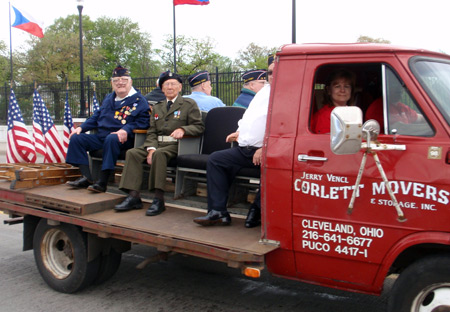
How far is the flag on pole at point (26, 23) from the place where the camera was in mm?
18156

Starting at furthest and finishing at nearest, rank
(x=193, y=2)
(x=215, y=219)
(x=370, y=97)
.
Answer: (x=193, y=2)
(x=215, y=219)
(x=370, y=97)

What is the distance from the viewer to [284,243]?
3.62 m

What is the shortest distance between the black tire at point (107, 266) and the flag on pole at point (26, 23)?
15405 mm

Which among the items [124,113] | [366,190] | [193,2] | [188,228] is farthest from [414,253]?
[193,2]

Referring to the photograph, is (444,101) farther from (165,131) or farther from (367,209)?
(165,131)

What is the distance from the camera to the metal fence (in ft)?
46.1

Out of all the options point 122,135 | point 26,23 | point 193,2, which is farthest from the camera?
point 26,23

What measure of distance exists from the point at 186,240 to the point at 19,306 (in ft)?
6.39

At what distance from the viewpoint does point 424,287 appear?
3082 millimetres

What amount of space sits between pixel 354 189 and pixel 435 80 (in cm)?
93

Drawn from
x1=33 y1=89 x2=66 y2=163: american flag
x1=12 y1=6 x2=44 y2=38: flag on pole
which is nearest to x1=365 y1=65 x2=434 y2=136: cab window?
x1=33 y1=89 x2=66 y2=163: american flag

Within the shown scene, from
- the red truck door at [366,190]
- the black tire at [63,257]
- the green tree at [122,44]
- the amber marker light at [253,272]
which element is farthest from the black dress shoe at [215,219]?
the green tree at [122,44]

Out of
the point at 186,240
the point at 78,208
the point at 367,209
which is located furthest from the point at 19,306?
the point at 367,209

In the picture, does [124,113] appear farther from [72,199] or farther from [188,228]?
[188,228]
